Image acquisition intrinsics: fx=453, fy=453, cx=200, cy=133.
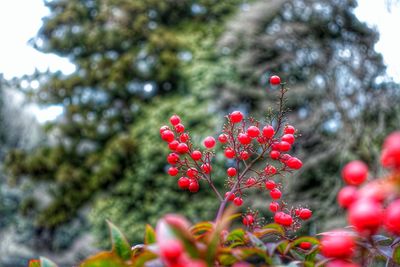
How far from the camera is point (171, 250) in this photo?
0.42m

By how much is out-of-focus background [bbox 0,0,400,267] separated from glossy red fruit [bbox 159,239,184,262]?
4291 mm

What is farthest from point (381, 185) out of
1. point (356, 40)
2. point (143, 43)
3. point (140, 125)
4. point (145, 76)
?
point (143, 43)

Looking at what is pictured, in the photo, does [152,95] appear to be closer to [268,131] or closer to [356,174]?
[268,131]

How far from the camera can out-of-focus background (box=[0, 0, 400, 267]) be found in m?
5.23

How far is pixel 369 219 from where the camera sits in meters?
0.40

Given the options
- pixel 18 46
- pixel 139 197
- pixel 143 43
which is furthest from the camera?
pixel 18 46

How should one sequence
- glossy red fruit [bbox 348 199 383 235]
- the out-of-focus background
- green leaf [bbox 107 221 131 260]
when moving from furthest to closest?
the out-of-focus background → green leaf [bbox 107 221 131 260] → glossy red fruit [bbox 348 199 383 235]

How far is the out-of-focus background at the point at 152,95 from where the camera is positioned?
5.23 m

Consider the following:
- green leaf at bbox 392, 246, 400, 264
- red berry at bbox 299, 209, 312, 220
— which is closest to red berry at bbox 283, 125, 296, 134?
red berry at bbox 299, 209, 312, 220

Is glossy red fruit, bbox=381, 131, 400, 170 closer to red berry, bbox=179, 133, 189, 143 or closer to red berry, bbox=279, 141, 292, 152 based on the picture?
red berry, bbox=279, 141, 292, 152

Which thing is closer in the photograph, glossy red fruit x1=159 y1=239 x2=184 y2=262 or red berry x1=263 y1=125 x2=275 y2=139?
glossy red fruit x1=159 y1=239 x2=184 y2=262

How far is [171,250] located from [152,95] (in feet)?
23.4

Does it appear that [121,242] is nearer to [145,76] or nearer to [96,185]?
[96,185]

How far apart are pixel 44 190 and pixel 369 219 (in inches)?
315
